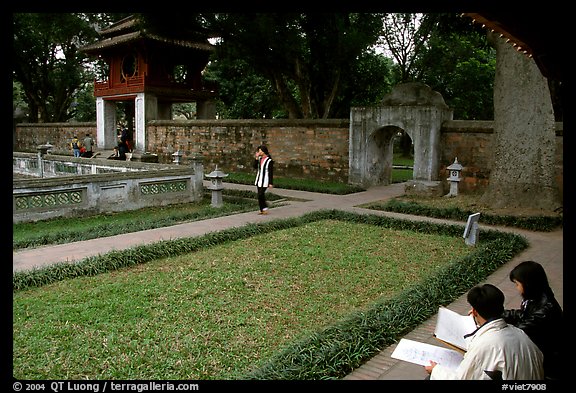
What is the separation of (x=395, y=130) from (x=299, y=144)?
3871mm

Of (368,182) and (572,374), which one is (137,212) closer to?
(368,182)

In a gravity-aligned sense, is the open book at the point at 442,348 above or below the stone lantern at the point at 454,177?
below

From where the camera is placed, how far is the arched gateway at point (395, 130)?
15.5 meters

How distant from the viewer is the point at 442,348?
3746mm

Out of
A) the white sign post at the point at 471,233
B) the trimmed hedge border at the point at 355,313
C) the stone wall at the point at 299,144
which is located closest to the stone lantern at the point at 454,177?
the stone wall at the point at 299,144

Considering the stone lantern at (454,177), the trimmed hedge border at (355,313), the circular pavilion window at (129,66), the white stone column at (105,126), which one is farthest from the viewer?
the white stone column at (105,126)

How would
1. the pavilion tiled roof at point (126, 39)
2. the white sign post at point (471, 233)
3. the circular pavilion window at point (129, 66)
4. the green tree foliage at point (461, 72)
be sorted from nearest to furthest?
the white sign post at point (471, 233) → the pavilion tiled roof at point (126, 39) → the green tree foliage at point (461, 72) → the circular pavilion window at point (129, 66)

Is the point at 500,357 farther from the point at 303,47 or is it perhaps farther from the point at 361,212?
the point at 303,47

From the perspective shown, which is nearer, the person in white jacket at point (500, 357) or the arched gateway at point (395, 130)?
the person in white jacket at point (500, 357)

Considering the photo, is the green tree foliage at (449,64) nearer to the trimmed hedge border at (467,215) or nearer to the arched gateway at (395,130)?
the arched gateway at (395,130)

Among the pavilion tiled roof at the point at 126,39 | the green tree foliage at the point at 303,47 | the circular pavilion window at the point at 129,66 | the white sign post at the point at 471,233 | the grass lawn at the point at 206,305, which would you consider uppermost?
the pavilion tiled roof at the point at 126,39

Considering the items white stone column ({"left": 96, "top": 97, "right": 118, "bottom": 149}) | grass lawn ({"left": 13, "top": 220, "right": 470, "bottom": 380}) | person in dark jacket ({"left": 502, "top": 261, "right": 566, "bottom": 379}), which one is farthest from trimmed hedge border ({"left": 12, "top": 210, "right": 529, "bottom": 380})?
white stone column ({"left": 96, "top": 97, "right": 118, "bottom": 149})

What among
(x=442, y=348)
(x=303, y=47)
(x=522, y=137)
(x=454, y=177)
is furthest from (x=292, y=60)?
(x=442, y=348)

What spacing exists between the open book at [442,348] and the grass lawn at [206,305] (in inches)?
56.3
